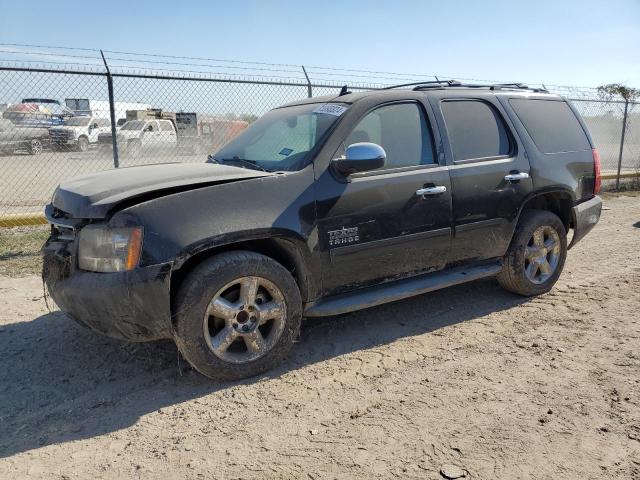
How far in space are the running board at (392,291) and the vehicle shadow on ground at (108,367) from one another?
13.5 inches

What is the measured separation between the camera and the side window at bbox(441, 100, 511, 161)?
445 centimetres

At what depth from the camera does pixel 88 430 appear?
9.70 ft

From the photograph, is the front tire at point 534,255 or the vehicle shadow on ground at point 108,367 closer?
the vehicle shadow on ground at point 108,367

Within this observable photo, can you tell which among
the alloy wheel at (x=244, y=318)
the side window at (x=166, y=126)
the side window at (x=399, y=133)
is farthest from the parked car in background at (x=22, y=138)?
the alloy wheel at (x=244, y=318)

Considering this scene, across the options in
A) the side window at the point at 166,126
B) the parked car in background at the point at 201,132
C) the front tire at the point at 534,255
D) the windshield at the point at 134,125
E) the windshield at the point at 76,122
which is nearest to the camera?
the front tire at the point at 534,255

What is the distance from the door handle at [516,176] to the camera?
4605 millimetres

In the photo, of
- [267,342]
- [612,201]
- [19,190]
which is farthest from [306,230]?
[19,190]

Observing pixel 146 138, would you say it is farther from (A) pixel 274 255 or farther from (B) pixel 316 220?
(B) pixel 316 220

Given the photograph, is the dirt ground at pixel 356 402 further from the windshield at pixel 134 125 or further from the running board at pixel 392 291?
the windshield at pixel 134 125

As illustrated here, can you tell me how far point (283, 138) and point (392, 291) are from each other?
1.44m

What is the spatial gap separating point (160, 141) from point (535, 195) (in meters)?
7.65

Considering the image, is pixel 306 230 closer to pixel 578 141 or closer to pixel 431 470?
pixel 431 470

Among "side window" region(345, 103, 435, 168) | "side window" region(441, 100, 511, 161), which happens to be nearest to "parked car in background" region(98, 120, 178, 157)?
"side window" region(345, 103, 435, 168)

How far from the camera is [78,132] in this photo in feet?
34.6
